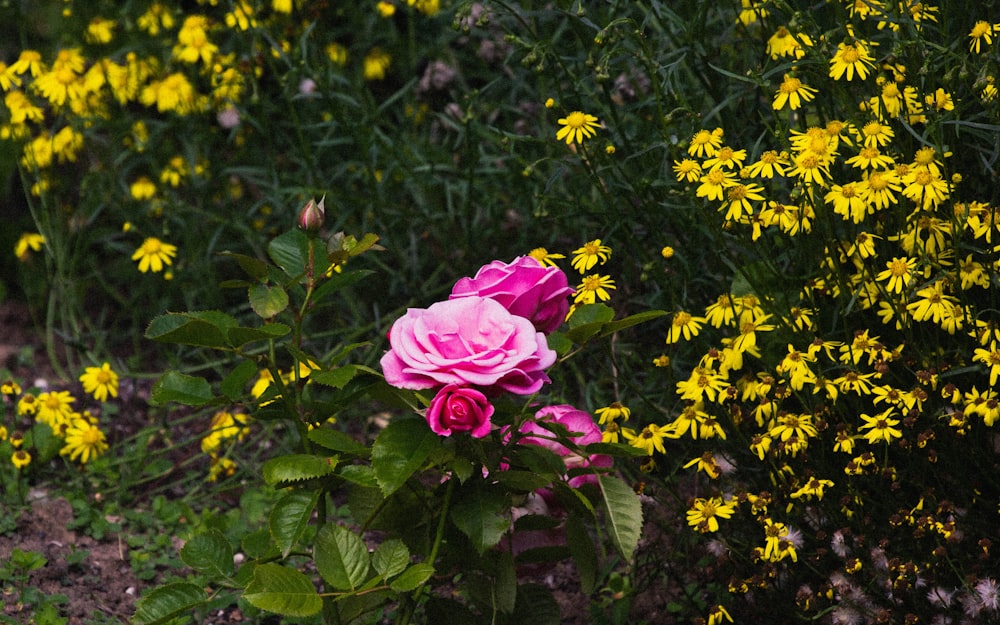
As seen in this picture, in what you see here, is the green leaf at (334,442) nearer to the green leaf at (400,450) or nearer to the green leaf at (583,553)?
the green leaf at (400,450)

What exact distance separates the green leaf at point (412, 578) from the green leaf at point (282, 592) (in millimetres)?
98

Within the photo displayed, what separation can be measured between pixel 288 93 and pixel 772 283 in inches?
50.4

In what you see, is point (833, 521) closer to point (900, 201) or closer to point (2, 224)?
point (900, 201)

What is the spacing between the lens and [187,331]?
1438 millimetres

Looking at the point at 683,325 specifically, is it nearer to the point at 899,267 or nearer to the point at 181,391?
the point at 899,267

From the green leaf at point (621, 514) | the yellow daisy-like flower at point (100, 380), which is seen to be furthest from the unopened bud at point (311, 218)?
the yellow daisy-like flower at point (100, 380)

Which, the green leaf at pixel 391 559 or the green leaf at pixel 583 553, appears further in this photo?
the green leaf at pixel 583 553

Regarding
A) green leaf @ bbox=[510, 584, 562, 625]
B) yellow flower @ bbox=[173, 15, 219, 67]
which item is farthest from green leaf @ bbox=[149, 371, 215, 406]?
yellow flower @ bbox=[173, 15, 219, 67]

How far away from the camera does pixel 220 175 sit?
120 inches

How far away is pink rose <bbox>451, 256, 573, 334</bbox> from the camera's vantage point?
156 cm

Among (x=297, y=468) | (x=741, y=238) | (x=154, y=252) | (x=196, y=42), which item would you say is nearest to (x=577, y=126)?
(x=741, y=238)

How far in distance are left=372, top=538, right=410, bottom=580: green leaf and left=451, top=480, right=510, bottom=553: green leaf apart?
8 cm

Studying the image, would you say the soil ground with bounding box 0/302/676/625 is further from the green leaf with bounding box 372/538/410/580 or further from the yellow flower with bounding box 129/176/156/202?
the yellow flower with bounding box 129/176/156/202

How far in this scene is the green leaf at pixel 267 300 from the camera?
1.49 meters
